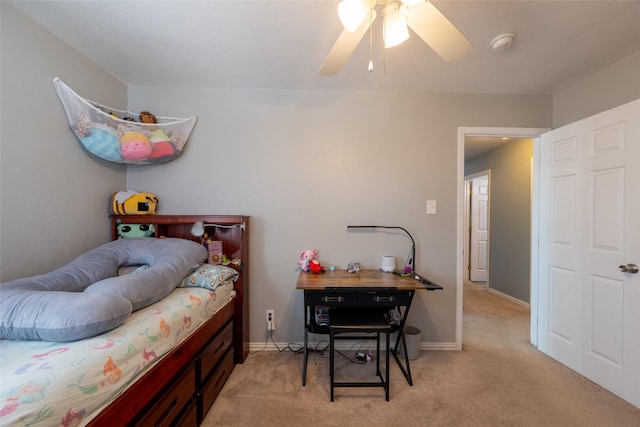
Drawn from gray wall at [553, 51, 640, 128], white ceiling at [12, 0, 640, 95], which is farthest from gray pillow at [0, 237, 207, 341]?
gray wall at [553, 51, 640, 128]

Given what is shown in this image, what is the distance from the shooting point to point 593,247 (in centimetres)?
183

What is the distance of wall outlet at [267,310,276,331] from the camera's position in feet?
7.26

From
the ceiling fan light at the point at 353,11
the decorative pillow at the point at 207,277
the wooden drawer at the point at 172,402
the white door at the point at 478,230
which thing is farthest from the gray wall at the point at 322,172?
the white door at the point at 478,230

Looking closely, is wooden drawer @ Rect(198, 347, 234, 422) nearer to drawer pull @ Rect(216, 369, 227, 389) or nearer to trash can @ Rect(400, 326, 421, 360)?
drawer pull @ Rect(216, 369, 227, 389)

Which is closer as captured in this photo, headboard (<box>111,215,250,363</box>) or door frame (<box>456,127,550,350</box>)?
headboard (<box>111,215,250,363</box>)

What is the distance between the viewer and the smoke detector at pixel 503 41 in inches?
61.9

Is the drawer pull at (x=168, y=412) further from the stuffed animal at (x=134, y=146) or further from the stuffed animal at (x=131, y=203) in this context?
the stuffed animal at (x=134, y=146)

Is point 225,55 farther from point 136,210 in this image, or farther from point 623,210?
point 623,210

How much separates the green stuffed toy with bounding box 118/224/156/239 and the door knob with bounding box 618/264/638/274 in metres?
3.36

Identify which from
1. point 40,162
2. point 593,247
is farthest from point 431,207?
point 40,162

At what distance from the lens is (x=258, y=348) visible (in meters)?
2.22

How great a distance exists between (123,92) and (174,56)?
747 millimetres

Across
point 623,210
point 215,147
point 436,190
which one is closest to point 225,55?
point 215,147

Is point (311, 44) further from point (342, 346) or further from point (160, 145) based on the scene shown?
point (342, 346)
